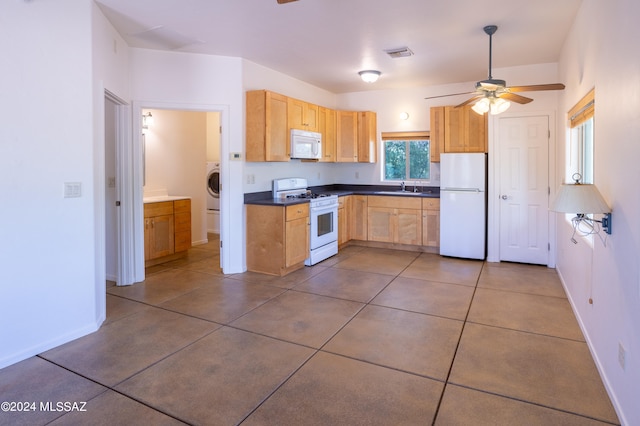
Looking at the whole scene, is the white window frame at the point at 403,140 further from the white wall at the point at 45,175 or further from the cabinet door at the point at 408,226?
the white wall at the point at 45,175

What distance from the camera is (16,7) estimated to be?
2.53m

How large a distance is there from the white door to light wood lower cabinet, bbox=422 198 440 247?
0.90 m

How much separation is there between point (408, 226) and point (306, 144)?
6.79 ft

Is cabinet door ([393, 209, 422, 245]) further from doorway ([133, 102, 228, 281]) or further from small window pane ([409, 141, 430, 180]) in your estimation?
doorway ([133, 102, 228, 281])

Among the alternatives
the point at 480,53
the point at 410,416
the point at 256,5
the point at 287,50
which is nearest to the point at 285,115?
the point at 287,50

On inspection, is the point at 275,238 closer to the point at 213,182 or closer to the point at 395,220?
the point at 395,220

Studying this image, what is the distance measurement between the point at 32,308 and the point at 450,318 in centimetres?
323

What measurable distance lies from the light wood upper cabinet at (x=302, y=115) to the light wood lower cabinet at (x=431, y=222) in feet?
6.75

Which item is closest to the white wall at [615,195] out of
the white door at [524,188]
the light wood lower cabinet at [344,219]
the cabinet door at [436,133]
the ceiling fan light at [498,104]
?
the ceiling fan light at [498,104]

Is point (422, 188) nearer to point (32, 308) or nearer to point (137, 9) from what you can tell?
point (137, 9)

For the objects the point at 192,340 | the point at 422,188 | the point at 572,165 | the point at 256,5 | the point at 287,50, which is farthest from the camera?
the point at 422,188

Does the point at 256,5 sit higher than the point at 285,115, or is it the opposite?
the point at 256,5

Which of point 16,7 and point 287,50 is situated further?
point 287,50

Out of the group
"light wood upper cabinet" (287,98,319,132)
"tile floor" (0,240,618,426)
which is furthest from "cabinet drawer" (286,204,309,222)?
"light wood upper cabinet" (287,98,319,132)
